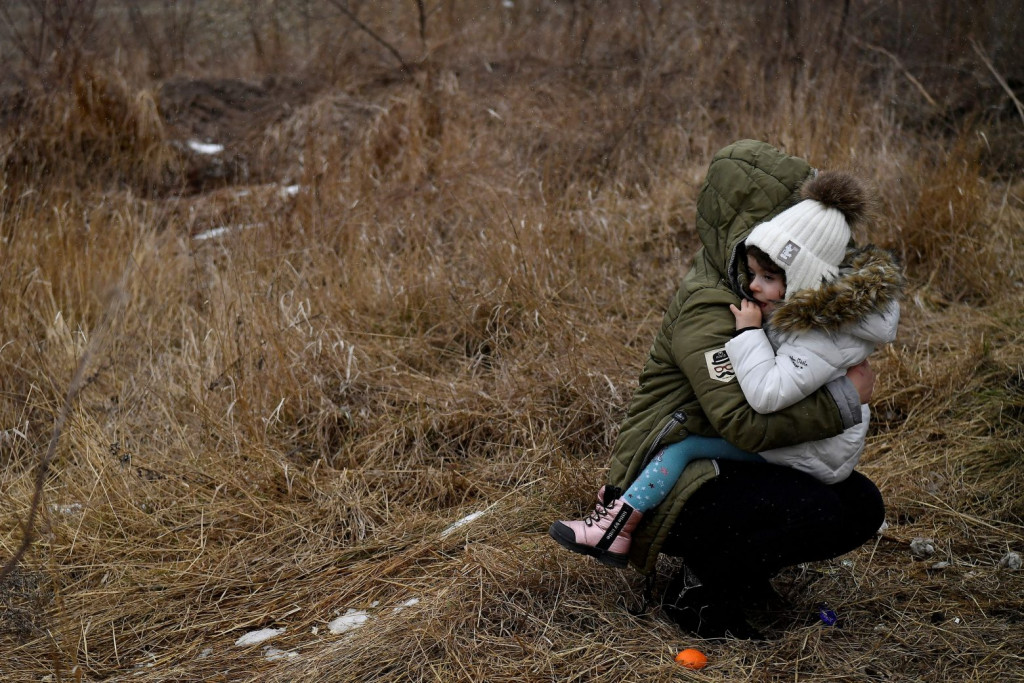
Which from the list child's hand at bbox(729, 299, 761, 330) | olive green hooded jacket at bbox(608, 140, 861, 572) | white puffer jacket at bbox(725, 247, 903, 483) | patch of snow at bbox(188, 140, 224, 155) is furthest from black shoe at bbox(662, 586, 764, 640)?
patch of snow at bbox(188, 140, 224, 155)

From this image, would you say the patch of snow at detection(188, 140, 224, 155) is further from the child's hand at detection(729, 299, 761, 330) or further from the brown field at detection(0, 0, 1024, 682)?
the child's hand at detection(729, 299, 761, 330)

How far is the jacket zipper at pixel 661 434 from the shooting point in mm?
2572

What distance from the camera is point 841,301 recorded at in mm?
2365

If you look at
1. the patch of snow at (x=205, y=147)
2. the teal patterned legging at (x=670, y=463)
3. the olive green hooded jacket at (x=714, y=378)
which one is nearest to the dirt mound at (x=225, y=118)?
the patch of snow at (x=205, y=147)

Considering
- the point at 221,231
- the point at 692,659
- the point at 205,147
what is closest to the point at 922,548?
the point at 692,659

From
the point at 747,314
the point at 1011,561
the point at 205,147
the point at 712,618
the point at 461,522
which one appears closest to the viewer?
the point at 747,314

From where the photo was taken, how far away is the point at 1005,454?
360cm

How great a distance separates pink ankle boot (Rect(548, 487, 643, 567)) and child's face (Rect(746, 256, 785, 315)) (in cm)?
67

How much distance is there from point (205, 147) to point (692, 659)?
608 cm

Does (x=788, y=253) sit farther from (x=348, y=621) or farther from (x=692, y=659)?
(x=348, y=621)

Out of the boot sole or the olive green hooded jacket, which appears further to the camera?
→ the boot sole

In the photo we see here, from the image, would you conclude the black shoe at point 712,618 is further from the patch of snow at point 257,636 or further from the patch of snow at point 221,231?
the patch of snow at point 221,231

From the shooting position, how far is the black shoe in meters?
2.69

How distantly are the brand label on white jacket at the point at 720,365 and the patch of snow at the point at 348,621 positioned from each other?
4.49 ft
